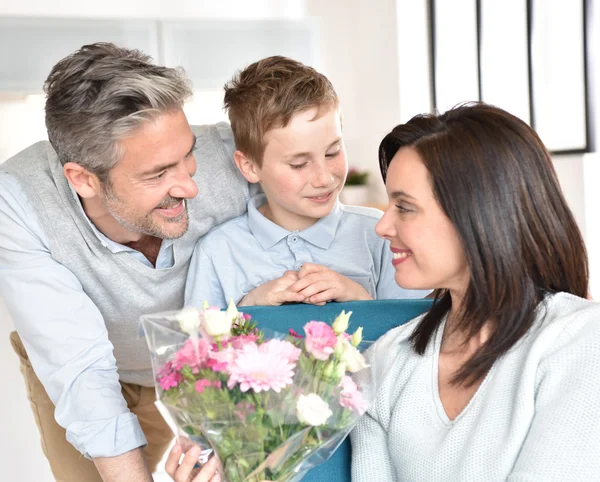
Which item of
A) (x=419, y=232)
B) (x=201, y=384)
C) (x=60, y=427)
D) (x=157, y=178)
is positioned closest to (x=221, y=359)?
(x=201, y=384)

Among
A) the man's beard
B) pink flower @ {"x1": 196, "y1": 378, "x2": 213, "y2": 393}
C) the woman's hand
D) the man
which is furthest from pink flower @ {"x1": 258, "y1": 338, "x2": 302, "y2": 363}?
the man's beard

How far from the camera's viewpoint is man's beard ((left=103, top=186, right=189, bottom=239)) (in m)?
1.92

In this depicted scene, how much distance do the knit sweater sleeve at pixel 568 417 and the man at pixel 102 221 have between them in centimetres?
→ 85

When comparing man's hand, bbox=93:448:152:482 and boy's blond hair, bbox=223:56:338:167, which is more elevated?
boy's blond hair, bbox=223:56:338:167

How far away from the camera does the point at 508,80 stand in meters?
5.69

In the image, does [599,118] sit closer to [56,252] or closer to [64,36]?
[64,36]

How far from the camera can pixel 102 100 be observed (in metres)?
1.85

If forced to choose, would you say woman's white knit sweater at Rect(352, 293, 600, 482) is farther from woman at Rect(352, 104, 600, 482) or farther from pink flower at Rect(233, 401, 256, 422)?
pink flower at Rect(233, 401, 256, 422)

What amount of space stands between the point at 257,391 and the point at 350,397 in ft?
0.56

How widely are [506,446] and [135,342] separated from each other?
1.21 meters

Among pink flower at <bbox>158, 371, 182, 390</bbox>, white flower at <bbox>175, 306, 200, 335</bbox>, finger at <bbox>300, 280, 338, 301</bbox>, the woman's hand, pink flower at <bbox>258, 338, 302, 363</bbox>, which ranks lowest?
the woman's hand

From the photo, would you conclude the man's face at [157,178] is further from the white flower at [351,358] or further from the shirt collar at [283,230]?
the white flower at [351,358]

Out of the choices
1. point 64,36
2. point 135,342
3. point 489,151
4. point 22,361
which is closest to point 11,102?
point 64,36

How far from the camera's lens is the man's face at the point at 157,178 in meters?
1.86
